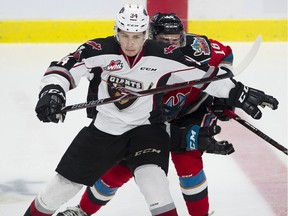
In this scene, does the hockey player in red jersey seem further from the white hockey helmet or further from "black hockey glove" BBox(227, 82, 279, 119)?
the white hockey helmet

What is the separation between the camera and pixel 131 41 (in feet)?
10.8

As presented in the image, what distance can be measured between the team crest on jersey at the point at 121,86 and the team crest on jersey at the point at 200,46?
16.2 inches

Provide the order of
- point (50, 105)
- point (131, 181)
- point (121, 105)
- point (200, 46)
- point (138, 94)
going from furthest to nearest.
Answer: point (131, 181)
point (200, 46)
point (121, 105)
point (138, 94)
point (50, 105)

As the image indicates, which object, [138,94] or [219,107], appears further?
[219,107]

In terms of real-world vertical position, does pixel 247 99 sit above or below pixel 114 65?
below

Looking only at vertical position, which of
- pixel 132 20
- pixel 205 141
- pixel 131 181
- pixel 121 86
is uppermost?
pixel 132 20

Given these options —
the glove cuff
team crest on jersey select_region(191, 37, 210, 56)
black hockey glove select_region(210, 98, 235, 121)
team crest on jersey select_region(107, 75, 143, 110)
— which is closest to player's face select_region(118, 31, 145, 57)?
team crest on jersey select_region(107, 75, 143, 110)

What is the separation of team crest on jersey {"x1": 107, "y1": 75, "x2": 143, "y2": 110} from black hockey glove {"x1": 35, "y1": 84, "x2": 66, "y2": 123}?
245 millimetres

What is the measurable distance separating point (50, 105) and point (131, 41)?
41 cm

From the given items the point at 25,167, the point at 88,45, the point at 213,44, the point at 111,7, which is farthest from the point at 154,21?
the point at 111,7

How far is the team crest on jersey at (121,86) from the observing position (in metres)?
3.36

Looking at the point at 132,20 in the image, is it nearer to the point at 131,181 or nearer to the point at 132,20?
the point at 132,20

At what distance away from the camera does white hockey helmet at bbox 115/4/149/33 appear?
3.28 metres

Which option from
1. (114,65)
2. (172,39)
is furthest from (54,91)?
(172,39)
